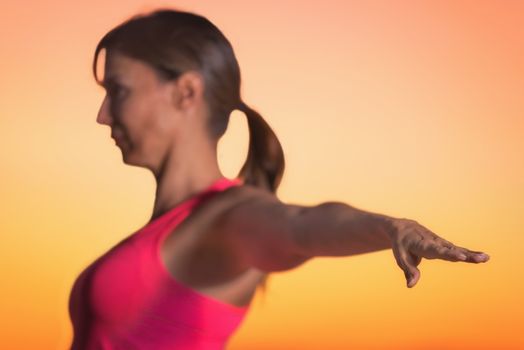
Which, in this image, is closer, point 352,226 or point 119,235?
point 352,226

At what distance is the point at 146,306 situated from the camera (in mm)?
730

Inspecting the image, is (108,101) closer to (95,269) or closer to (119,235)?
(95,269)

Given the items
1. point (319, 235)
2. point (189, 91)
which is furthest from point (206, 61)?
point (319, 235)

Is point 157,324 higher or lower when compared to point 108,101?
A: lower

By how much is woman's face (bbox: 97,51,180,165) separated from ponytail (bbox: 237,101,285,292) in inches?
3.3

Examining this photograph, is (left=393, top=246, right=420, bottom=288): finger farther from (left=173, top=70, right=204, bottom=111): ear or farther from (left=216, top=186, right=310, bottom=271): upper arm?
(left=173, top=70, right=204, bottom=111): ear

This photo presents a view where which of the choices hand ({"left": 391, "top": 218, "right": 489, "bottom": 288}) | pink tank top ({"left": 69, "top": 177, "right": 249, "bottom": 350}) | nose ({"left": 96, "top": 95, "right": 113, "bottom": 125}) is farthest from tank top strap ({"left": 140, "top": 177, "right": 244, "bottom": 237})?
hand ({"left": 391, "top": 218, "right": 489, "bottom": 288})

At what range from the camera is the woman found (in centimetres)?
64

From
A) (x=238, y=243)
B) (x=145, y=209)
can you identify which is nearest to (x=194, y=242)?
(x=238, y=243)

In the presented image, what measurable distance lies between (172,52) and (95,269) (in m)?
0.21

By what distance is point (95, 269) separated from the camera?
2.53 ft

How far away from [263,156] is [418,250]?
0.35 metres

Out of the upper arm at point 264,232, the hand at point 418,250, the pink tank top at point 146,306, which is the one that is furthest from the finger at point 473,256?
the pink tank top at point 146,306

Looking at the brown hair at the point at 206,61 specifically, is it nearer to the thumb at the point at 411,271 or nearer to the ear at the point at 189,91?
the ear at the point at 189,91
